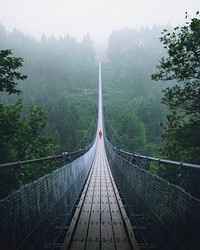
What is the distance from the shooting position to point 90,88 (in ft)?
275

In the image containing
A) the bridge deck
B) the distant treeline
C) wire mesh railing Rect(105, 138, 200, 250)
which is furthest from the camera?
the distant treeline

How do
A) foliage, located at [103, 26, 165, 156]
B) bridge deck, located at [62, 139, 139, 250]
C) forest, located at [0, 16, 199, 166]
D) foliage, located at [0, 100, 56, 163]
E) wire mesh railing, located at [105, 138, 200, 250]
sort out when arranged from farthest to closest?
foliage, located at [103, 26, 165, 156]
forest, located at [0, 16, 199, 166]
foliage, located at [0, 100, 56, 163]
bridge deck, located at [62, 139, 139, 250]
wire mesh railing, located at [105, 138, 200, 250]

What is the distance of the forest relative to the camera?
48656mm

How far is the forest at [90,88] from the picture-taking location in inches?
1916

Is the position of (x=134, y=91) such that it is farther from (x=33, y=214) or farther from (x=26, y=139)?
(x=33, y=214)

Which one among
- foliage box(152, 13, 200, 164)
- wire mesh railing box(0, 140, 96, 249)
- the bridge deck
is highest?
foliage box(152, 13, 200, 164)

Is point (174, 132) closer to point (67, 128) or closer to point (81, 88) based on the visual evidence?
point (67, 128)

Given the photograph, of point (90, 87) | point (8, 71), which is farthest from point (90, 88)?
point (8, 71)

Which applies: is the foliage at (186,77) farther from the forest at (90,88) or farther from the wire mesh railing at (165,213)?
the forest at (90,88)

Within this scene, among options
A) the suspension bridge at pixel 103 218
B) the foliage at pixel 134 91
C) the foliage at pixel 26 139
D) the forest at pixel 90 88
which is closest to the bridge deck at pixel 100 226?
the suspension bridge at pixel 103 218

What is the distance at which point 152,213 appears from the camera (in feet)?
10.6

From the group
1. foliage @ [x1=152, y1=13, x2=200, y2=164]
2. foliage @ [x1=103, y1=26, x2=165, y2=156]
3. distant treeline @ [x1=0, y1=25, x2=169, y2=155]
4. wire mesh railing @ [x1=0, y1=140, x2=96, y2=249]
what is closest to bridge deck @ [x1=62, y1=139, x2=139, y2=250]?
wire mesh railing @ [x1=0, y1=140, x2=96, y2=249]

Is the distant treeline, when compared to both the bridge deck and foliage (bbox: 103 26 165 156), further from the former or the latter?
the bridge deck

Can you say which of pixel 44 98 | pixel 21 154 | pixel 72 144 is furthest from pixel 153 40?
pixel 21 154
